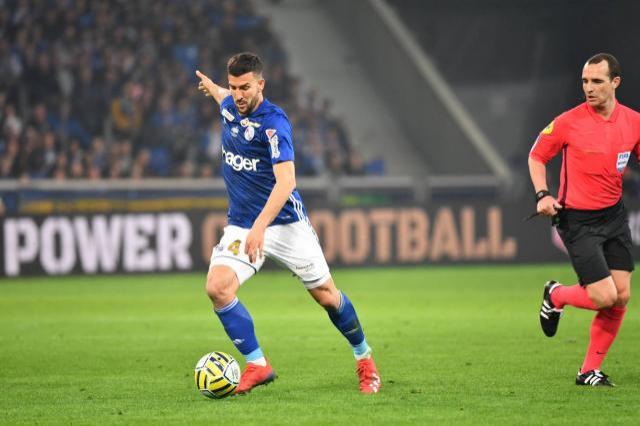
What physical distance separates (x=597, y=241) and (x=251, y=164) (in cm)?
239

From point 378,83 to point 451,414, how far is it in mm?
23310

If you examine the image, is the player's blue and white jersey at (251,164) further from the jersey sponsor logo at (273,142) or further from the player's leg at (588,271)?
the player's leg at (588,271)

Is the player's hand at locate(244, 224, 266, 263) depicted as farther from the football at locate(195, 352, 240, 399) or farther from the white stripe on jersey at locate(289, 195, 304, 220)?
the football at locate(195, 352, 240, 399)

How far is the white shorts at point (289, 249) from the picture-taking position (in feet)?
25.7

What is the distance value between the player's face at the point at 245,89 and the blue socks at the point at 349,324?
1.46 meters

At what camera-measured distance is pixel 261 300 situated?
52.9 feet

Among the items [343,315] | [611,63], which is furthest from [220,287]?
[611,63]

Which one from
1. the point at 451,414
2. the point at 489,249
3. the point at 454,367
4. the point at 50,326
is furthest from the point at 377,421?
the point at 489,249

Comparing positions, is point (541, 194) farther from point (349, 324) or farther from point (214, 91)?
point (214, 91)

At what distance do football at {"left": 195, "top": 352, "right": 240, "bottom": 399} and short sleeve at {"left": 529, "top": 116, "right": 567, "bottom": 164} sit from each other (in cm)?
258

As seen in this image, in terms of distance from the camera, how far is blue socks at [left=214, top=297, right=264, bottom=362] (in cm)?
778

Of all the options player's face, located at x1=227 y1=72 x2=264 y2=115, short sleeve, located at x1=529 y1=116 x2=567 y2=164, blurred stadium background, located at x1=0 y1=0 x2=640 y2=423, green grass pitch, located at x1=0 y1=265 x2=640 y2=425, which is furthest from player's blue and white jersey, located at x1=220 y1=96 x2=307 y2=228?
blurred stadium background, located at x1=0 y1=0 x2=640 y2=423

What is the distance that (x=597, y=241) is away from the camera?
26.5 feet

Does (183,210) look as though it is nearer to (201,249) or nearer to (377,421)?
(201,249)
